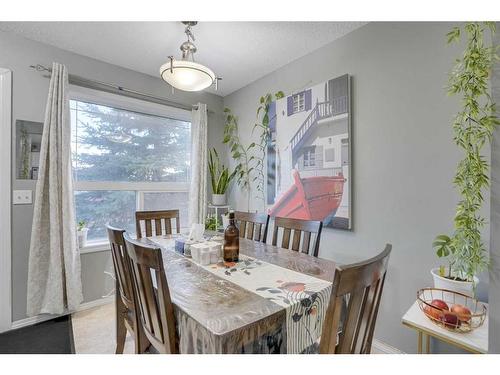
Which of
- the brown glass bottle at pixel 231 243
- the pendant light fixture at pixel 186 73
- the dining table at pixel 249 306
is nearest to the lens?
the dining table at pixel 249 306

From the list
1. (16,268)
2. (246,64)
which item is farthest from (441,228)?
(16,268)

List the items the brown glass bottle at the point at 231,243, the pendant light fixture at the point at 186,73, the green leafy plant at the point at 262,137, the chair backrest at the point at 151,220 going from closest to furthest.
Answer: the brown glass bottle at the point at 231,243
the pendant light fixture at the point at 186,73
the chair backrest at the point at 151,220
the green leafy plant at the point at 262,137

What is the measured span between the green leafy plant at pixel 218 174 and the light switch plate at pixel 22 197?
1854 mm

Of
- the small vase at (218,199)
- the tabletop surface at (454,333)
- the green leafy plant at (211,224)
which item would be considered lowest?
the tabletop surface at (454,333)

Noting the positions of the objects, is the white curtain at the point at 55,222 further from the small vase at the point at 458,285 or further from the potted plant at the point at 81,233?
the small vase at the point at 458,285

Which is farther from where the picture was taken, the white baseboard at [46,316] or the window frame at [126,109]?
the window frame at [126,109]

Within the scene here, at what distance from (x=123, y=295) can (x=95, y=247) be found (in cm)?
136

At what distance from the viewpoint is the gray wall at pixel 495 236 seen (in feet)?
2.20

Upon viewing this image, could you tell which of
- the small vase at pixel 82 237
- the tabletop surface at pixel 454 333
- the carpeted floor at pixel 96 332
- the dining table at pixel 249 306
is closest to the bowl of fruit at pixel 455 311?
the tabletop surface at pixel 454 333

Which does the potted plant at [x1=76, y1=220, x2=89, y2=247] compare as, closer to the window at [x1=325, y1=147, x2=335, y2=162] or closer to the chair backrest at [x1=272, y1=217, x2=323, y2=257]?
the chair backrest at [x1=272, y1=217, x2=323, y2=257]

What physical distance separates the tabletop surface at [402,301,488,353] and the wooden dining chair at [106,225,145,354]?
1.38 metres

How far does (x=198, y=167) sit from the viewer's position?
313cm

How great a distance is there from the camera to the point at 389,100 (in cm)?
182

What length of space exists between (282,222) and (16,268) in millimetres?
2314
